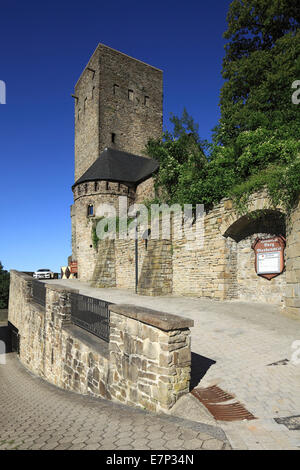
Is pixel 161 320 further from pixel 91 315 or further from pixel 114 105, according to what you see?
pixel 114 105

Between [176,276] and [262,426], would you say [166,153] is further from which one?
[262,426]

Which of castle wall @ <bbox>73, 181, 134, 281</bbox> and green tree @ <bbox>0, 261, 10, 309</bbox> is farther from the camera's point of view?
green tree @ <bbox>0, 261, 10, 309</bbox>

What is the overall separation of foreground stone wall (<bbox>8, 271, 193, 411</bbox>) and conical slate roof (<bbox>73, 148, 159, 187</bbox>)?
61.4ft

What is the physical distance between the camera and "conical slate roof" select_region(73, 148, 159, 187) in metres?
25.9

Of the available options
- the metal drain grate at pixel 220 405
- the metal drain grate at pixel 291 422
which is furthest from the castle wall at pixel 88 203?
the metal drain grate at pixel 291 422

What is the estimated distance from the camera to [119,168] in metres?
27.9

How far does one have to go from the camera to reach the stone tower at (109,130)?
2570 cm

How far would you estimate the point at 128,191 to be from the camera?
26.3 m

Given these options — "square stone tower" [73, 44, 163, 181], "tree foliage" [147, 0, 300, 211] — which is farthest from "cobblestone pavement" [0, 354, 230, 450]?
"square stone tower" [73, 44, 163, 181]

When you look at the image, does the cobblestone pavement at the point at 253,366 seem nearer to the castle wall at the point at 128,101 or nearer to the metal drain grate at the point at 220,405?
the metal drain grate at the point at 220,405

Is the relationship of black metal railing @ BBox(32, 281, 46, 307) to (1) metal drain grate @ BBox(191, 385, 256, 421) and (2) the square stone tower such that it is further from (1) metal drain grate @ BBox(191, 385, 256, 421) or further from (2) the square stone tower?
(2) the square stone tower

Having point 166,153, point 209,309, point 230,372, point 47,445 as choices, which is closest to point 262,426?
point 230,372

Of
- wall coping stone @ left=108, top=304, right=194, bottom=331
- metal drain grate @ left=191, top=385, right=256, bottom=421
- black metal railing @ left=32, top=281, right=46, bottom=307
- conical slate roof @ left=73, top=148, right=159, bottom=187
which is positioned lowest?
metal drain grate @ left=191, top=385, right=256, bottom=421

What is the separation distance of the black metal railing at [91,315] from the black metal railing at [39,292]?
3222mm
